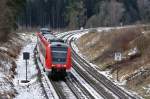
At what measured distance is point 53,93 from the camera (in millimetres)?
31797

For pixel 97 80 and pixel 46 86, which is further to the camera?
pixel 97 80

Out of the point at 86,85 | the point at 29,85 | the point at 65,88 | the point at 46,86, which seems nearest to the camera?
the point at 46,86

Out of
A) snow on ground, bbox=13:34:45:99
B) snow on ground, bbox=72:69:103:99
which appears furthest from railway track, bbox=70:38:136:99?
snow on ground, bbox=13:34:45:99

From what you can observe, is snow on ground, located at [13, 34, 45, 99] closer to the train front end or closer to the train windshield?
the train front end

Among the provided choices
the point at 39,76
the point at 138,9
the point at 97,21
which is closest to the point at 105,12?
the point at 97,21

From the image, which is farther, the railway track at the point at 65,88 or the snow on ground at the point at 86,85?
the snow on ground at the point at 86,85

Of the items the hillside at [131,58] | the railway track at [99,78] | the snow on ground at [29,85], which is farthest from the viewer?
the hillside at [131,58]

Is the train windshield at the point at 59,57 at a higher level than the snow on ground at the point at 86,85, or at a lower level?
higher

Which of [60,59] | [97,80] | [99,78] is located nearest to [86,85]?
[97,80]

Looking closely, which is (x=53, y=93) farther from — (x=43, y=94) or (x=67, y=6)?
(x=67, y=6)

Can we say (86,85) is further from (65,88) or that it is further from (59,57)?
(59,57)

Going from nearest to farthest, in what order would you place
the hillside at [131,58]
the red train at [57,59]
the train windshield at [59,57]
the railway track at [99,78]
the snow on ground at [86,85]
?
the snow on ground at [86,85] → the railway track at [99,78] → the hillside at [131,58] → the red train at [57,59] → the train windshield at [59,57]

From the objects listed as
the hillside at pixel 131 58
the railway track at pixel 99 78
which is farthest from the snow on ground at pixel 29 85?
the hillside at pixel 131 58

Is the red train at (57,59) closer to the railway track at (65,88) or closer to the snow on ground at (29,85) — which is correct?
the railway track at (65,88)
